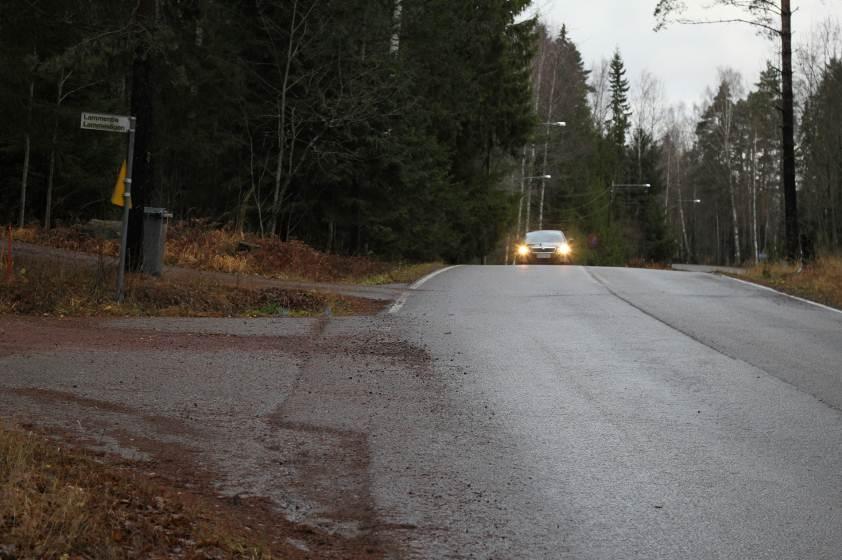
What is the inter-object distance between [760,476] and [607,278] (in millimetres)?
16707

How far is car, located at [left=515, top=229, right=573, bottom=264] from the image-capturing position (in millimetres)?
33875

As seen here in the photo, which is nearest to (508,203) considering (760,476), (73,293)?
(73,293)

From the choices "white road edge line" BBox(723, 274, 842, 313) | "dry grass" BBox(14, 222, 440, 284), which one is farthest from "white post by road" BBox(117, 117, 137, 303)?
"white road edge line" BBox(723, 274, 842, 313)

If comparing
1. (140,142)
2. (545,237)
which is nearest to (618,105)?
(545,237)

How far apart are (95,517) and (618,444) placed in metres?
3.76

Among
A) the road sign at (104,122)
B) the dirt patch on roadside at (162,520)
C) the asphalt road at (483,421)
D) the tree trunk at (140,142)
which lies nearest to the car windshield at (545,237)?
the asphalt road at (483,421)

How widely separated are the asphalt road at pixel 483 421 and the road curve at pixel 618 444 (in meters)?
0.02

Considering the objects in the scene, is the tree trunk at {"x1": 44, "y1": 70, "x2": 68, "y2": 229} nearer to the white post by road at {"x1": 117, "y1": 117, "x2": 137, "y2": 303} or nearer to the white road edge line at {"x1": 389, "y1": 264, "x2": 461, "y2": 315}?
the white road edge line at {"x1": 389, "y1": 264, "x2": 461, "y2": 315}

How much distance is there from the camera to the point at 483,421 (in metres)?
6.94

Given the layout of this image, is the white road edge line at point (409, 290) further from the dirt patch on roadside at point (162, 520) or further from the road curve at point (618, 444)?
the dirt patch on roadside at point (162, 520)

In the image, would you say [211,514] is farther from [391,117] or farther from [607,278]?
[391,117]

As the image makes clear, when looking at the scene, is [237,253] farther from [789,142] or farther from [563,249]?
[563,249]

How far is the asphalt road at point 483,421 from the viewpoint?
4.69 meters

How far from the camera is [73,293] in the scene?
12.5 meters
